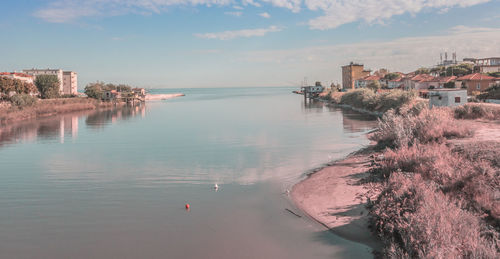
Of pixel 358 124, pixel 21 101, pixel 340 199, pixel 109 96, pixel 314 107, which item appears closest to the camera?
pixel 340 199

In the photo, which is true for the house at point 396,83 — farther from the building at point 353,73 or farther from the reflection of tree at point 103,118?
the reflection of tree at point 103,118

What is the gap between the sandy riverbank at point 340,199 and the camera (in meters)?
9.08

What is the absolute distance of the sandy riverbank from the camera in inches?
357

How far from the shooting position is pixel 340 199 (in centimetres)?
1099

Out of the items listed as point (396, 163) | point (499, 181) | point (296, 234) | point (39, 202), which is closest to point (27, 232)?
point (39, 202)

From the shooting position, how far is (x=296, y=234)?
30.5 feet

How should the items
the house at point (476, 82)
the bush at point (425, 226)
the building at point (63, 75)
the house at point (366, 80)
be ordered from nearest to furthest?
the bush at point (425, 226) < the house at point (476, 82) < the house at point (366, 80) < the building at point (63, 75)

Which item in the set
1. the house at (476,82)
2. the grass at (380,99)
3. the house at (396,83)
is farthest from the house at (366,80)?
the house at (476,82)

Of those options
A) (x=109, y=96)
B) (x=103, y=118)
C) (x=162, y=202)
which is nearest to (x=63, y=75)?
(x=109, y=96)

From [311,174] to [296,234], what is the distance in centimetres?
573

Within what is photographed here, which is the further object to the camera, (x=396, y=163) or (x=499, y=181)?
(x=396, y=163)

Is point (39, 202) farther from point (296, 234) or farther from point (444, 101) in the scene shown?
point (444, 101)

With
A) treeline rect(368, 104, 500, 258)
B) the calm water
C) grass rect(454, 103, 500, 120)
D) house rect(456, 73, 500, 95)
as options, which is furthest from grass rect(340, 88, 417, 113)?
treeline rect(368, 104, 500, 258)

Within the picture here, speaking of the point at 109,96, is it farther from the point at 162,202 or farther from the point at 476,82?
the point at 162,202
